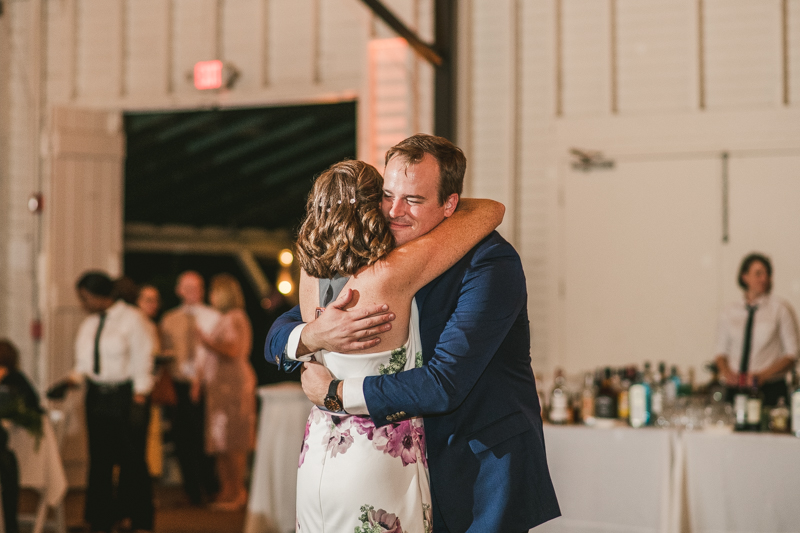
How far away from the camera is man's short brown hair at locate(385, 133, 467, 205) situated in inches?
82.0

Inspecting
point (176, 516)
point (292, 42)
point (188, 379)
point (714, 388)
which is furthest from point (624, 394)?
point (292, 42)

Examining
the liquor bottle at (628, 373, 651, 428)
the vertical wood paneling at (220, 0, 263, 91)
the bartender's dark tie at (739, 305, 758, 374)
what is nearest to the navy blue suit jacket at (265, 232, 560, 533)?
the liquor bottle at (628, 373, 651, 428)

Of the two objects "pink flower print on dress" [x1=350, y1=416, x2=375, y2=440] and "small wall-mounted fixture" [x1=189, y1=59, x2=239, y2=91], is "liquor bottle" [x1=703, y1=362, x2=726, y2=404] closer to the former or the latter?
"pink flower print on dress" [x1=350, y1=416, x2=375, y2=440]

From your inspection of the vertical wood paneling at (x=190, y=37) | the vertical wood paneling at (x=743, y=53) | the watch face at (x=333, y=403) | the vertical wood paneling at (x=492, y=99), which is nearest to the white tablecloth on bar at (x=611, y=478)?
the watch face at (x=333, y=403)

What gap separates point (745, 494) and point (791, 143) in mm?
3082

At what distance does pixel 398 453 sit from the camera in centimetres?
204

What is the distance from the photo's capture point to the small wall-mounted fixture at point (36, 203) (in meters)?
7.71

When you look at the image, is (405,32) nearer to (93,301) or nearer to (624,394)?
(93,301)

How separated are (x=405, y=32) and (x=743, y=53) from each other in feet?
8.03

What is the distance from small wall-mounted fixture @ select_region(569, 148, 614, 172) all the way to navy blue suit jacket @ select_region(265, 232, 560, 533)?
14.8ft

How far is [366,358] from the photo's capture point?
2072mm

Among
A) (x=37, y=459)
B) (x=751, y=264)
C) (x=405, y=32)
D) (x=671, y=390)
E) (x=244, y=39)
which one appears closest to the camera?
(x=671, y=390)

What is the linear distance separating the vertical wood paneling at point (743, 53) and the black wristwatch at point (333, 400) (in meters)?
5.06

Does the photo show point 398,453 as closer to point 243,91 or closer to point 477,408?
point 477,408
